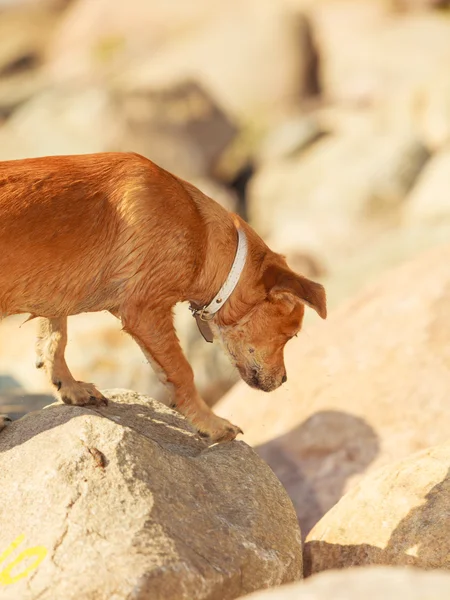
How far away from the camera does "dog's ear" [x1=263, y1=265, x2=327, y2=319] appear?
20.6 feet

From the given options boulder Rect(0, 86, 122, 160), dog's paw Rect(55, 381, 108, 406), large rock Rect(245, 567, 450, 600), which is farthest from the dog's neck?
boulder Rect(0, 86, 122, 160)

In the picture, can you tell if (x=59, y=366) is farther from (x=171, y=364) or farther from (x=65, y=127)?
(x=65, y=127)

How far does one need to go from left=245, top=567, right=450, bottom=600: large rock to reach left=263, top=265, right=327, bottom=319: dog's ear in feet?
9.74

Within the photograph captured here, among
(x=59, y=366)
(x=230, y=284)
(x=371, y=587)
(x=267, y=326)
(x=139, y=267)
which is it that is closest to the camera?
(x=371, y=587)

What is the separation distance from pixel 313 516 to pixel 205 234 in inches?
114

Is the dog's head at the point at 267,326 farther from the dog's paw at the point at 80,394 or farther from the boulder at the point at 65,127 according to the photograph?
the boulder at the point at 65,127

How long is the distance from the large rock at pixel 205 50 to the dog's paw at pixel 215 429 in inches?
734

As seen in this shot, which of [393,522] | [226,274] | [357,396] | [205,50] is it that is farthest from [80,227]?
[205,50]

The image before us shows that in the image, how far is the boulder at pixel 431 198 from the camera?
57.8ft

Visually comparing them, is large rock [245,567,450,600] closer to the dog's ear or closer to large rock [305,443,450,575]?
large rock [305,443,450,575]

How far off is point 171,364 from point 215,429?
0.65m

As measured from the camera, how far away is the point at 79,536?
4758mm

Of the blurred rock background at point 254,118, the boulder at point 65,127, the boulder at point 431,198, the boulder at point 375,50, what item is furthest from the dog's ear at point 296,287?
the boulder at point 375,50

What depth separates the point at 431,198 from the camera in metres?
18.1
